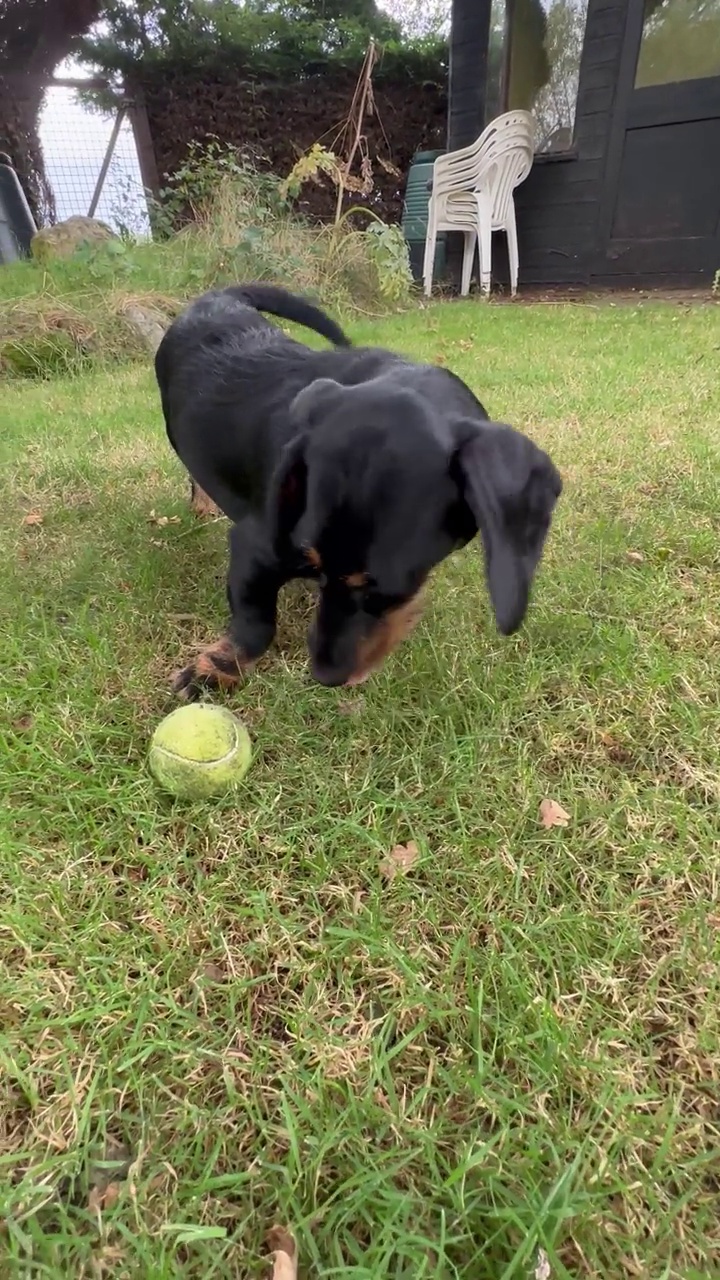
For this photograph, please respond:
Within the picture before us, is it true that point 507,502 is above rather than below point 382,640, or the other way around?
above

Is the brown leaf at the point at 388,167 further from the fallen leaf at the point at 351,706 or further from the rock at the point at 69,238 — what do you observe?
the fallen leaf at the point at 351,706

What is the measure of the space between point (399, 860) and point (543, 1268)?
29.8 inches

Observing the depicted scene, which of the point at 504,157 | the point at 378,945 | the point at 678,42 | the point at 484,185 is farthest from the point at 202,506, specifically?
the point at 678,42

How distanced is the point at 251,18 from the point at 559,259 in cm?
587

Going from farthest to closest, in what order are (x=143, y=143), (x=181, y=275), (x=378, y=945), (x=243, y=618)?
(x=143, y=143) → (x=181, y=275) → (x=243, y=618) → (x=378, y=945)

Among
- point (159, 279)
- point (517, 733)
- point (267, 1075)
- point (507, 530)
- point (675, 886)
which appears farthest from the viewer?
point (159, 279)

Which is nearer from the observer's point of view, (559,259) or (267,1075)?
(267,1075)

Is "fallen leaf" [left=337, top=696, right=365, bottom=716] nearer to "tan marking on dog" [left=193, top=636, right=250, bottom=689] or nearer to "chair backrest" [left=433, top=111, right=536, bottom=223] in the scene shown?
"tan marking on dog" [left=193, top=636, right=250, bottom=689]

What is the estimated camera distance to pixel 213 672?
7.19 ft

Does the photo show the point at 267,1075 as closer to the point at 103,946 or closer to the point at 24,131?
the point at 103,946

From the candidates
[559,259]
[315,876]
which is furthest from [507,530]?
[559,259]

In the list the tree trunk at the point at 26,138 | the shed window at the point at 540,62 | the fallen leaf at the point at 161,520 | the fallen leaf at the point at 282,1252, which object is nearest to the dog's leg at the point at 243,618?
the fallen leaf at the point at 161,520

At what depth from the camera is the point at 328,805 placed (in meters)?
1.82

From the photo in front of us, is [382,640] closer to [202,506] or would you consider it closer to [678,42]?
[202,506]
